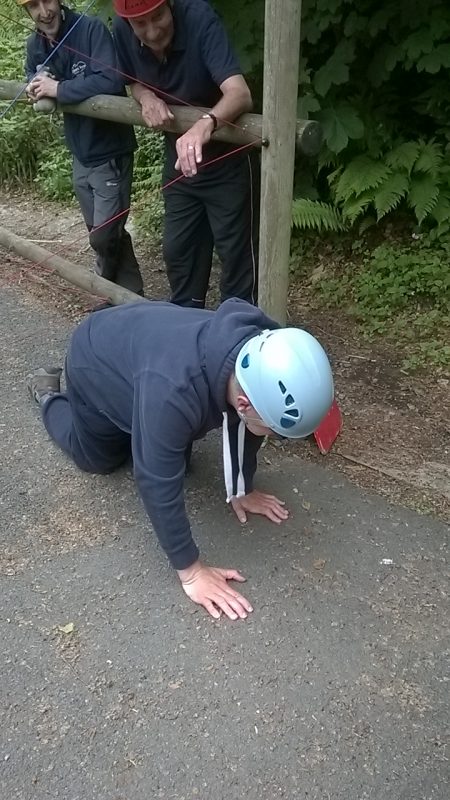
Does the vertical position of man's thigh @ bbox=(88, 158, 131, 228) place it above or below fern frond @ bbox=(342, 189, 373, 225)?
above

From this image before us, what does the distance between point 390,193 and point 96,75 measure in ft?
6.24

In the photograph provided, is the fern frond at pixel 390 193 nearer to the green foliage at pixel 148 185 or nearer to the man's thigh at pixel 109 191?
the man's thigh at pixel 109 191

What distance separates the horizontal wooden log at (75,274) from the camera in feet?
13.5

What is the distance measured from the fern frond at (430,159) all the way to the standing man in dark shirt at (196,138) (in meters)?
1.39

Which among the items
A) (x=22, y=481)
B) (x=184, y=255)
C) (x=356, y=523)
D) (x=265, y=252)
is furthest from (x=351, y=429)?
(x=22, y=481)

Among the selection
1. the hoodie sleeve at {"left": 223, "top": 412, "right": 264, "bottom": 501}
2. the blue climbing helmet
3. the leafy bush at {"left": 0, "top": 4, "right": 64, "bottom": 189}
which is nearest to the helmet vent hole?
the blue climbing helmet

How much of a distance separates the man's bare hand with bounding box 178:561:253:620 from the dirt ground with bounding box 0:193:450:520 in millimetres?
868

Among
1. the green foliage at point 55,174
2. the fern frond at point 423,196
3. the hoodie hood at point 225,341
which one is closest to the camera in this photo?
the hoodie hood at point 225,341

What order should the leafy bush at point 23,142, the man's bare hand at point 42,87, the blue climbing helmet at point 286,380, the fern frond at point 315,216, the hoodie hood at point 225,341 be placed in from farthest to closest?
the leafy bush at point 23,142 < the fern frond at point 315,216 < the man's bare hand at point 42,87 < the hoodie hood at point 225,341 < the blue climbing helmet at point 286,380

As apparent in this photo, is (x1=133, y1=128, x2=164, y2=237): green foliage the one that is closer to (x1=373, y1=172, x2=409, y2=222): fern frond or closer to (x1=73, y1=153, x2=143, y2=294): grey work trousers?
(x1=73, y1=153, x2=143, y2=294): grey work trousers

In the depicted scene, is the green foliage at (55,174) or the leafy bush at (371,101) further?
the green foliage at (55,174)

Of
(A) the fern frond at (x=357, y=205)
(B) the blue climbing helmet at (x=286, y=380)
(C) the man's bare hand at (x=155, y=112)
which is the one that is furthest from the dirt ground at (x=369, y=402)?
(C) the man's bare hand at (x=155, y=112)

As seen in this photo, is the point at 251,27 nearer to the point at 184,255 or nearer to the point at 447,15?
the point at 447,15

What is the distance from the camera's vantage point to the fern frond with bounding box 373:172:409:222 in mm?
4711
